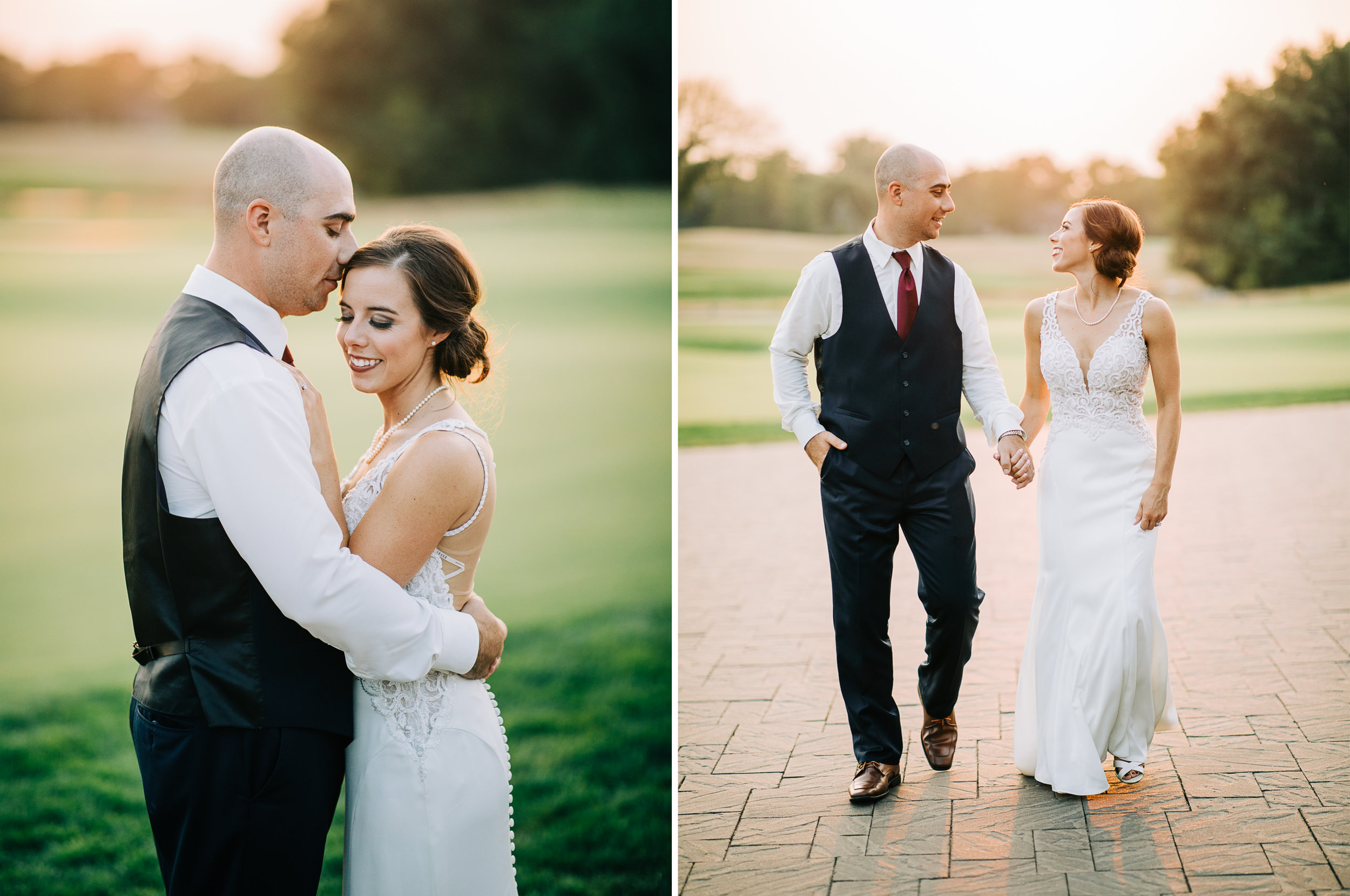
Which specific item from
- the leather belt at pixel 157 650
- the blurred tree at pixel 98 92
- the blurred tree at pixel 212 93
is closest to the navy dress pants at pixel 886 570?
the leather belt at pixel 157 650

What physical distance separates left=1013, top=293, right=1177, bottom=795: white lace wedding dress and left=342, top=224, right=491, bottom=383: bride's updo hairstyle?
76.1 inches

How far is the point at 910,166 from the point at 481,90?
22.6 metres

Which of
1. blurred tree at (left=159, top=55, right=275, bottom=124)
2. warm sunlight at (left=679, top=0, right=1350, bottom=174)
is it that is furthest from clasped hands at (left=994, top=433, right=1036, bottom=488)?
blurred tree at (left=159, top=55, right=275, bottom=124)

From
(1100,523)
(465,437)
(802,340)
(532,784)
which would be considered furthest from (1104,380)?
(532,784)

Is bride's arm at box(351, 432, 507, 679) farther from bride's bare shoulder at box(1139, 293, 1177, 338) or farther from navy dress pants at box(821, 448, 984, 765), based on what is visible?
bride's bare shoulder at box(1139, 293, 1177, 338)

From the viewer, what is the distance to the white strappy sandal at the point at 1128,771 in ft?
10.8

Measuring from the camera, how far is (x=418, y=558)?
1977mm

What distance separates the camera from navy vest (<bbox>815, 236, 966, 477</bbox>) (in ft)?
10.7

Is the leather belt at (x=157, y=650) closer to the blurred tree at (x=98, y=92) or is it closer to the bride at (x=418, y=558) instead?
the bride at (x=418, y=558)

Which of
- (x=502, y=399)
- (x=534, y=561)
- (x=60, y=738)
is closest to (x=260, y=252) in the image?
(x=502, y=399)

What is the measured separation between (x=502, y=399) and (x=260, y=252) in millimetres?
650

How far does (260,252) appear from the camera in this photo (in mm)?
1949

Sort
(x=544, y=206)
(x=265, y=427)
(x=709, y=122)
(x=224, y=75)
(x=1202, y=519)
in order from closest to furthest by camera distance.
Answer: (x=265, y=427), (x=1202, y=519), (x=709, y=122), (x=224, y=75), (x=544, y=206)

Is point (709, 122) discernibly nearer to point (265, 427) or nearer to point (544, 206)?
point (265, 427)
